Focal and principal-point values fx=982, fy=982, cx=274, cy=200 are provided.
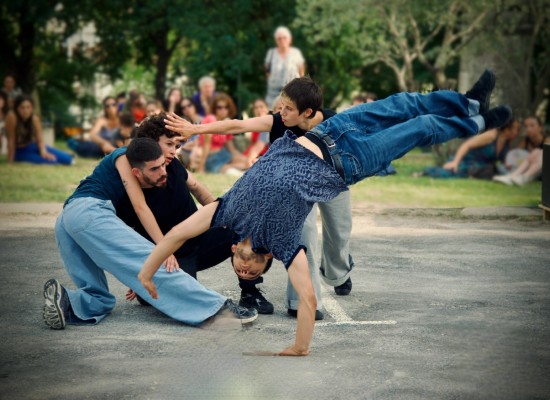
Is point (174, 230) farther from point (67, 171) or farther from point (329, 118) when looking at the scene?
point (67, 171)

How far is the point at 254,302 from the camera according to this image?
6.92 metres

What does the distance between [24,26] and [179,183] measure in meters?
18.9

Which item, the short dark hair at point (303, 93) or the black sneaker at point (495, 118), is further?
the black sneaker at point (495, 118)

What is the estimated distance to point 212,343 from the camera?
20.1 ft

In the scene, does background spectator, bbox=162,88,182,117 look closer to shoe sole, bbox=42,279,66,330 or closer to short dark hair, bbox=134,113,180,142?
short dark hair, bbox=134,113,180,142

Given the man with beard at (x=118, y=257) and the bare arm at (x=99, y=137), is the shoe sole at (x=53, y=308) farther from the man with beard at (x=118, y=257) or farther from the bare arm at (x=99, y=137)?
the bare arm at (x=99, y=137)

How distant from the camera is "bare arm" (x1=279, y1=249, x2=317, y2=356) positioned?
18.2 feet

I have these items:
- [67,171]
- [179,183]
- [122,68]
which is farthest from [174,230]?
[122,68]

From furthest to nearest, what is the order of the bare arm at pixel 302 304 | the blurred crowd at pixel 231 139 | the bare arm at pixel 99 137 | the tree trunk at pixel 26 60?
the tree trunk at pixel 26 60, the bare arm at pixel 99 137, the blurred crowd at pixel 231 139, the bare arm at pixel 302 304

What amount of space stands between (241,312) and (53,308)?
48.6 inches

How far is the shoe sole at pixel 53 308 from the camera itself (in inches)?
250

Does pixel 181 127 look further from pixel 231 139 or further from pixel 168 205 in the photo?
pixel 231 139

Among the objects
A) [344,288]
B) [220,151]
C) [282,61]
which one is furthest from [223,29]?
[344,288]

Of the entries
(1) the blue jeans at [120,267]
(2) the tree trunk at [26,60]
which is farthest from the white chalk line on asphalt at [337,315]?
(2) the tree trunk at [26,60]
